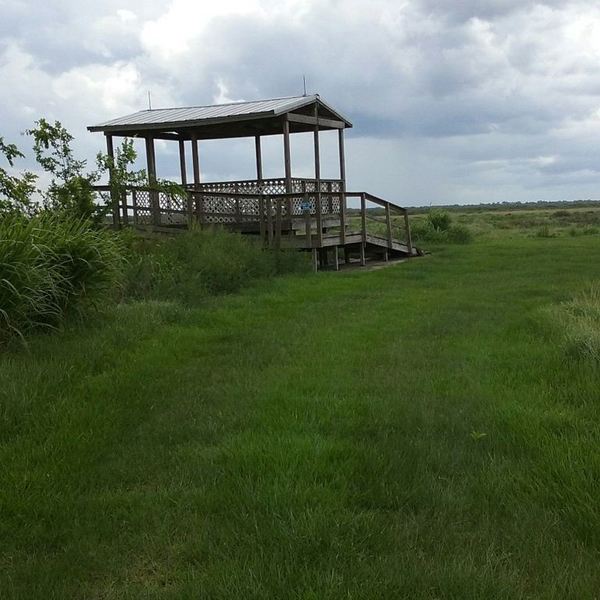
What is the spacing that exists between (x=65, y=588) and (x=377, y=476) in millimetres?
1671

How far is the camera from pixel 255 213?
16719 millimetres

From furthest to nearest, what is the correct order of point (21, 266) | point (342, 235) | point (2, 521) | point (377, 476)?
point (342, 235), point (21, 266), point (377, 476), point (2, 521)

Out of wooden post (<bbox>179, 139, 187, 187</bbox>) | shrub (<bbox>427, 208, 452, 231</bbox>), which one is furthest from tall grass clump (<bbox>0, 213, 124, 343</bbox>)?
shrub (<bbox>427, 208, 452, 231</bbox>)

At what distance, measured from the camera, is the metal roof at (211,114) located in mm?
16875

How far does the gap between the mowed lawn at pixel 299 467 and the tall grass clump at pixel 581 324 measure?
0.17 metres

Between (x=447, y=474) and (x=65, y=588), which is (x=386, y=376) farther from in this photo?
(x=65, y=588)

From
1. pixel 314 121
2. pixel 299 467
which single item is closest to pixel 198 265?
pixel 314 121

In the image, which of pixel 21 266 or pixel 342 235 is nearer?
pixel 21 266

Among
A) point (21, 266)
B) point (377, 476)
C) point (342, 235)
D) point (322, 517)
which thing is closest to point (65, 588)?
point (322, 517)

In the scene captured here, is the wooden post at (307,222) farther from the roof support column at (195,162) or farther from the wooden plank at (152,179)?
the roof support column at (195,162)

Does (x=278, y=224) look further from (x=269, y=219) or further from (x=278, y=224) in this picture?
(x=269, y=219)

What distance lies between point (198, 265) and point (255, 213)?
513 centimetres

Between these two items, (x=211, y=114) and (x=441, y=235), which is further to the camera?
(x=441, y=235)

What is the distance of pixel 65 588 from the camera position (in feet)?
9.01
